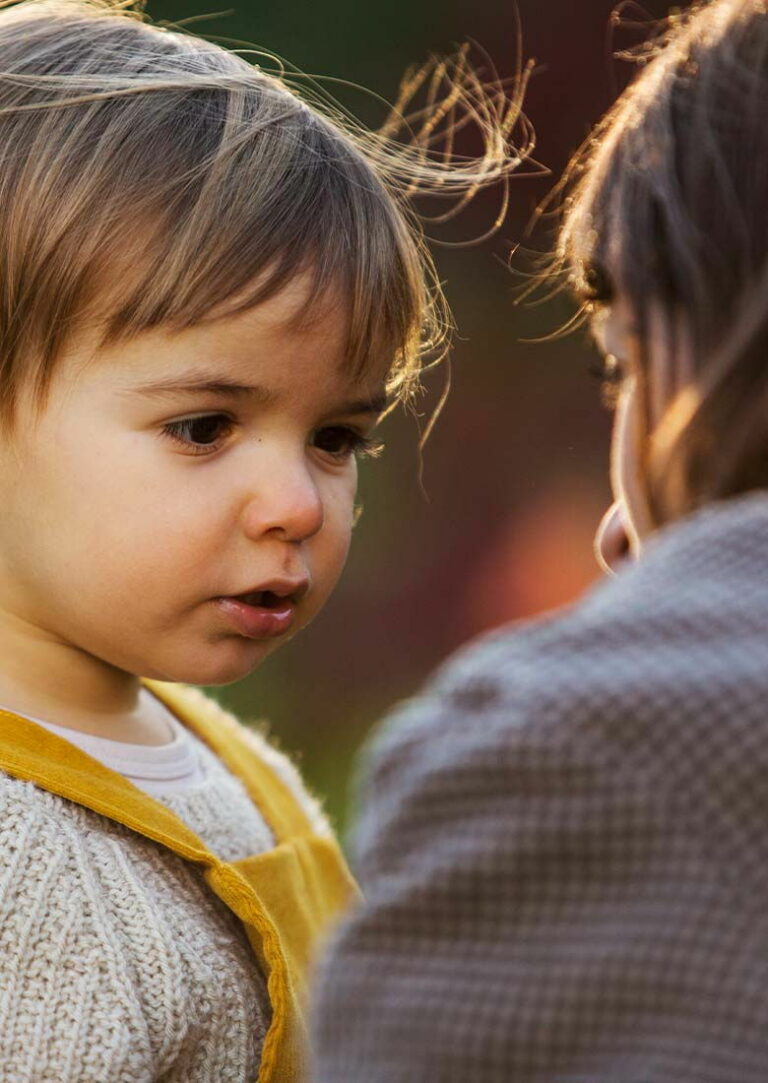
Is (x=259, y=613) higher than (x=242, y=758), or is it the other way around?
(x=259, y=613)

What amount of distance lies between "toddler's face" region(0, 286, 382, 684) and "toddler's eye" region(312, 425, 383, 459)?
0.16 feet

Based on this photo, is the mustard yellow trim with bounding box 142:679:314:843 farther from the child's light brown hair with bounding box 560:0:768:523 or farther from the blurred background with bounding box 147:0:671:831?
the blurred background with bounding box 147:0:671:831

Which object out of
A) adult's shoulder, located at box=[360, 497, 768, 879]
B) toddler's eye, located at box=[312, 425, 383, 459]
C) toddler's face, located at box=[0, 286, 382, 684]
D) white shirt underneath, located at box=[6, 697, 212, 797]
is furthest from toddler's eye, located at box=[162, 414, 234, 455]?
adult's shoulder, located at box=[360, 497, 768, 879]

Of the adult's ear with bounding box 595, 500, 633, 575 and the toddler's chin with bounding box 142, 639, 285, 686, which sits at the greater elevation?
the adult's ear with bounding box 595, 500, 633, 575

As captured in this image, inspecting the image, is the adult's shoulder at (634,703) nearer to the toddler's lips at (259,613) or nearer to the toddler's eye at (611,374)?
the toddler's eye at (611,374)

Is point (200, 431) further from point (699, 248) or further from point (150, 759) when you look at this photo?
point (699, 248)

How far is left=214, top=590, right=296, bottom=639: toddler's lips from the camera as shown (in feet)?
4.43

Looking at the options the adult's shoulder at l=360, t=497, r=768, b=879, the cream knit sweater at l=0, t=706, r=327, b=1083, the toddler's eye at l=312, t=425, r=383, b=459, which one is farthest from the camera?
the toddler's eye at l=312, t=425, r=383, b=459

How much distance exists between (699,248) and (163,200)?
22.1 inches

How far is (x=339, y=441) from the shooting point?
4.79ft

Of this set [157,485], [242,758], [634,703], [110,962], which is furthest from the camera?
[242,758]

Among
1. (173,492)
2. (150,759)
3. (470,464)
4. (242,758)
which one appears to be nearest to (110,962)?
(150,759)

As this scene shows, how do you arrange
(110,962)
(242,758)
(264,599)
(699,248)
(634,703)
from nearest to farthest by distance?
1. (634,703)
2. (699,248)
3. (110,962)
4. (264,599)
5. (242,758)

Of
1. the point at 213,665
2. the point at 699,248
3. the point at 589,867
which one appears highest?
the point at 699,248
